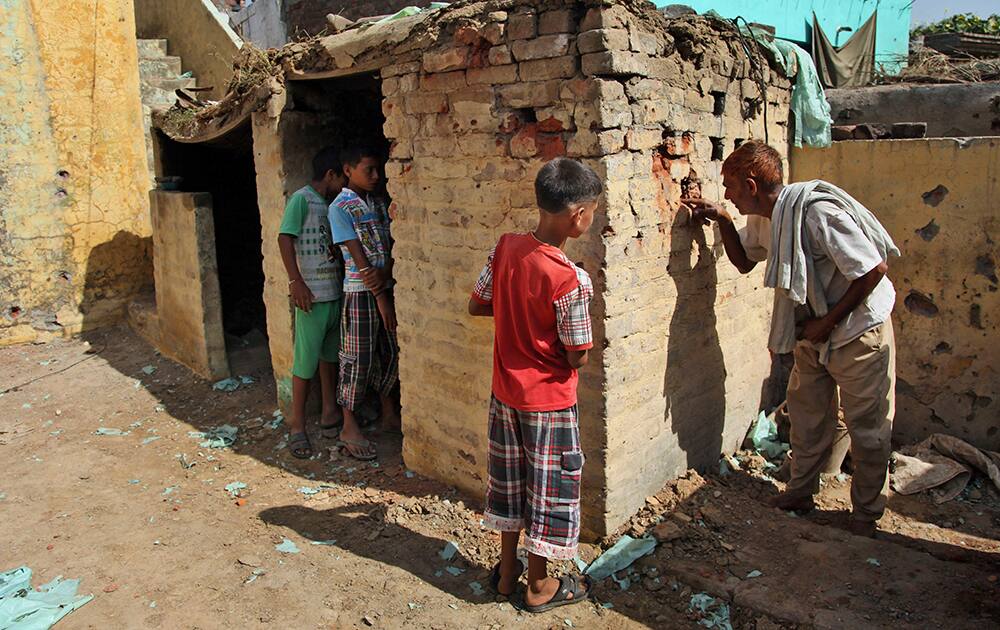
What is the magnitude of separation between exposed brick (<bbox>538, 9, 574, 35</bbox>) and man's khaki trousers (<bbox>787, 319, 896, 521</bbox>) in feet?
6.41

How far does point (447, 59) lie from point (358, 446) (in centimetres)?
254

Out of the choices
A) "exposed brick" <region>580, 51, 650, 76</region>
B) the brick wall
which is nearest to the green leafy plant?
the brick wall

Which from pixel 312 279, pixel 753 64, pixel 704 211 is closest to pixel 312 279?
pixel 312 279

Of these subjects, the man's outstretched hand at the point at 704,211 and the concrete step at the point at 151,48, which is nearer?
the man's outstretched hand at the point at 704,211

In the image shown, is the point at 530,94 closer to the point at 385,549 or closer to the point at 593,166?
the point at 593,166

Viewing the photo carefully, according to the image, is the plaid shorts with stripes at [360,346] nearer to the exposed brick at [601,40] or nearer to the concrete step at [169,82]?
the exposed brick at [601,40]

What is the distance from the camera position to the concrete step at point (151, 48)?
9.23m

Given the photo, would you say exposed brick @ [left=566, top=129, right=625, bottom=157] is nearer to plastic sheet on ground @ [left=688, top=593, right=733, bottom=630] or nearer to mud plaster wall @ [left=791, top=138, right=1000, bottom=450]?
plastic sheet on ground @ [left=688, top=593, right=733, bottom=630]

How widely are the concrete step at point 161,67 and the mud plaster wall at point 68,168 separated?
1.18 m

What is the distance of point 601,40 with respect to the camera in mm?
3172

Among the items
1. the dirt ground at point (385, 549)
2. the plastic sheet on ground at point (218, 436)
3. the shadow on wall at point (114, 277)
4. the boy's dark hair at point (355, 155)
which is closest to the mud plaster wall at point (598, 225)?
the dirt ground at point (385, 549)

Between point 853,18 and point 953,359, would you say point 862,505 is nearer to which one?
point 953,359

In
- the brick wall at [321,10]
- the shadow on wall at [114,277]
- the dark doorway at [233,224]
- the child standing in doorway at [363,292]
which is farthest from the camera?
the brick wall at [321,10]

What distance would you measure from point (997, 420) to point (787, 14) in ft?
38.5
